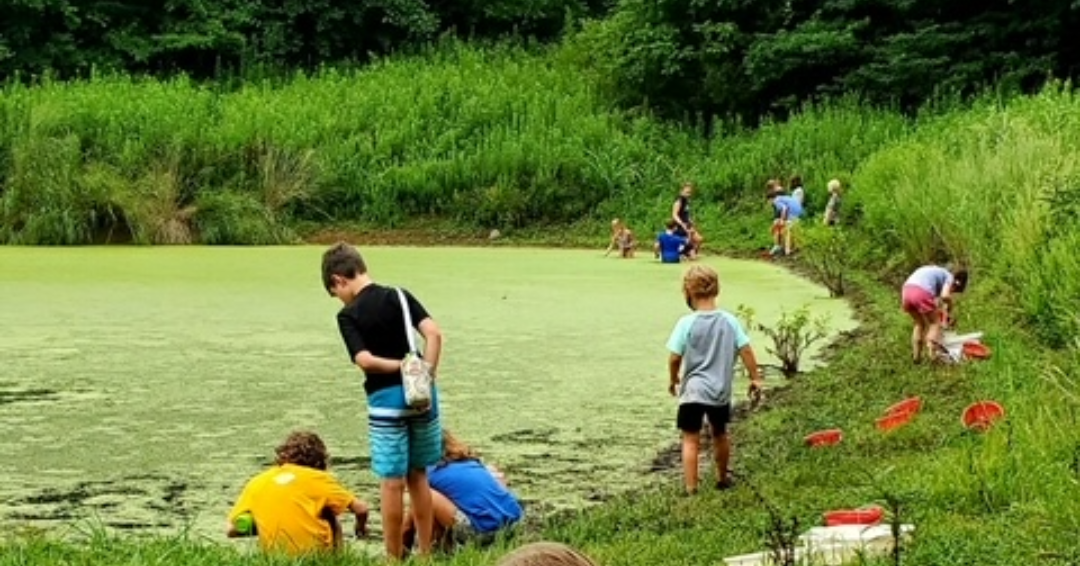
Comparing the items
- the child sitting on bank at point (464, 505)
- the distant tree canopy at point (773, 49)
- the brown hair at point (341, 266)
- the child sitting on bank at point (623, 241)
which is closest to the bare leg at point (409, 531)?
the child sitting on bank at point (464, 505)

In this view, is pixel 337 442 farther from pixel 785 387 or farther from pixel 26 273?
pixel 26 273

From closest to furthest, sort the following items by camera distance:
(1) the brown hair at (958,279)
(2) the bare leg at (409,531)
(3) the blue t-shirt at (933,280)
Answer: (2) the bare leg at (409,531), (3) the blue t-shirt at (933,280), (1) the brown hair at (958,279)

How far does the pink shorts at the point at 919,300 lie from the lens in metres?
8.81

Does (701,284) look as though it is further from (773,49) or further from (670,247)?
(773,49)

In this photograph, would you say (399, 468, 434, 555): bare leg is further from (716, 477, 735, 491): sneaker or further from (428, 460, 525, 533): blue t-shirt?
(716, 477, 735, 491): sneaker

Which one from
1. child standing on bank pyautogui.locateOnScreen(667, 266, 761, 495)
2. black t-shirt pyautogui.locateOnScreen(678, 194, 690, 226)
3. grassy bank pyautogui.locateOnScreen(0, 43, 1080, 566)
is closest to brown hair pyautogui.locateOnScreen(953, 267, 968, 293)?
grassy bank pyautogui.locateOnScreen(0, 43, 1080, 566)

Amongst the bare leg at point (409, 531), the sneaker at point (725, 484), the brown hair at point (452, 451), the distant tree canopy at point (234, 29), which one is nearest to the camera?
the bare leg at point (409, 531)

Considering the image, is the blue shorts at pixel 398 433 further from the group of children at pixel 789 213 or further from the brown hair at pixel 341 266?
the group of children at pixel 789 213

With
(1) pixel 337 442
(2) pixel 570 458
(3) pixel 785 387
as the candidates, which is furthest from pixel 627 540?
(3) pixel 785 387

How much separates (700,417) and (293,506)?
1.90 metres

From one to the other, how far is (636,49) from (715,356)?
1991cm

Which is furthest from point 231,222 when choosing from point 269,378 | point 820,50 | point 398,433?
point 398,433

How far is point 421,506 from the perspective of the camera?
5598 mm

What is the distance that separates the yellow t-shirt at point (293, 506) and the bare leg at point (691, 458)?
1.60 meters
